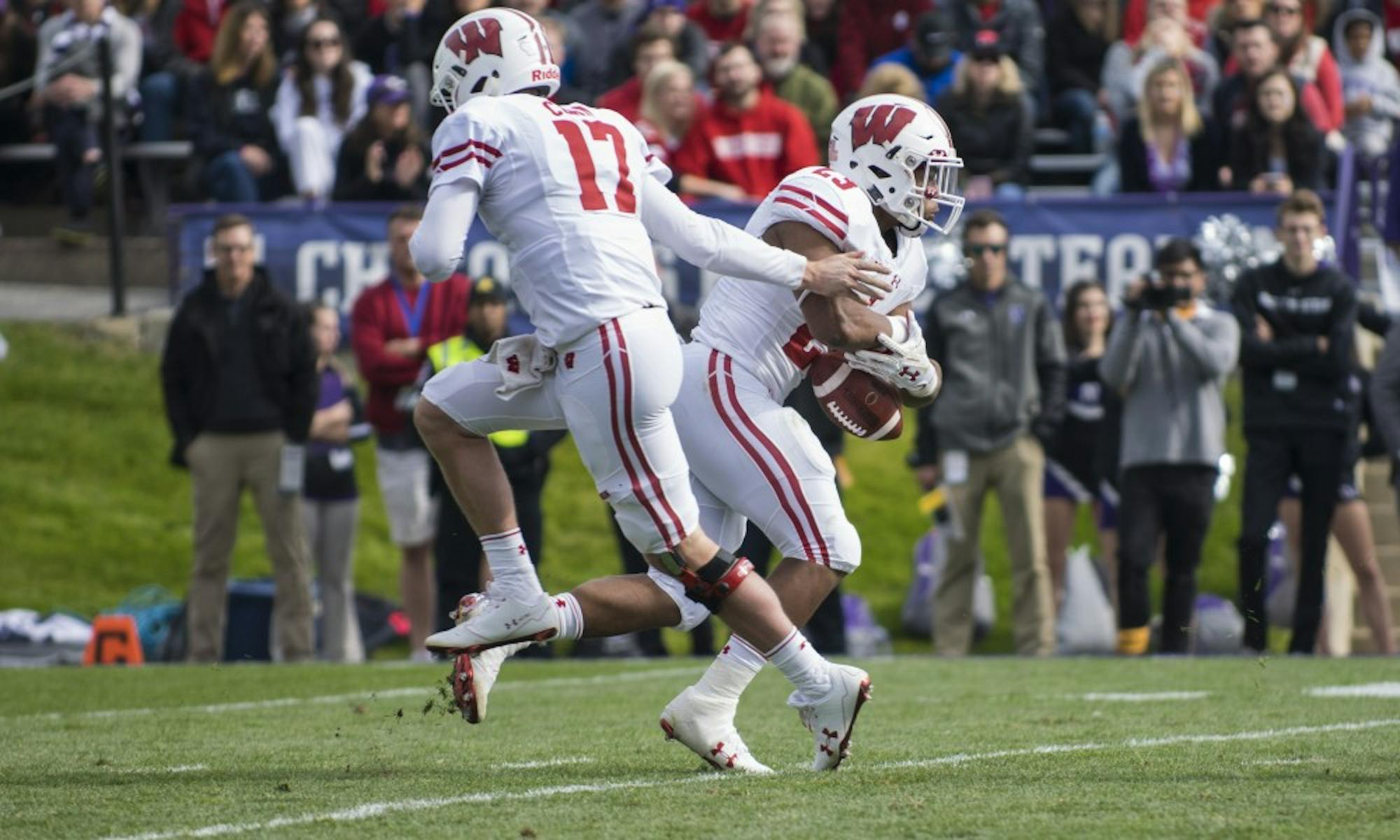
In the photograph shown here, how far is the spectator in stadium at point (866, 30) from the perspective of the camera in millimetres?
15117

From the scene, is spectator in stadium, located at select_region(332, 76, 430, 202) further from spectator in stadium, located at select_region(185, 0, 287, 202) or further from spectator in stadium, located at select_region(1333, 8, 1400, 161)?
spectator in stadium, located at select_region(1333, 8, 1400, 161)

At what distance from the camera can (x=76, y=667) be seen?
1018 cm

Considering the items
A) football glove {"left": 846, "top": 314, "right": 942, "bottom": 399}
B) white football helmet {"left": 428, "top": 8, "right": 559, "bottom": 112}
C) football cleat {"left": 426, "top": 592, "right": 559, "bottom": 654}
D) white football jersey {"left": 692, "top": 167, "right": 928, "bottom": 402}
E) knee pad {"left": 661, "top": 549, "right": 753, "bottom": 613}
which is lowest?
football cleat {"left": 426, "top": 592, "right": 559, "bottom": 654}

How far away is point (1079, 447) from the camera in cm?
1172

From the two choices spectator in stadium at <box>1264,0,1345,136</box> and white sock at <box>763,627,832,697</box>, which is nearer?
white sock at <box>763,627,832,697</box>

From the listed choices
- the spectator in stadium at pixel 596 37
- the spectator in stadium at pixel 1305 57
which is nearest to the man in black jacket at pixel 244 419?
the spectator in stadium at pixel 596 37

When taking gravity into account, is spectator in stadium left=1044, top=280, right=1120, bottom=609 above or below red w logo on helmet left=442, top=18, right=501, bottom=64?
below

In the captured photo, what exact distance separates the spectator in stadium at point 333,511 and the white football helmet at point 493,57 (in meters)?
5.28

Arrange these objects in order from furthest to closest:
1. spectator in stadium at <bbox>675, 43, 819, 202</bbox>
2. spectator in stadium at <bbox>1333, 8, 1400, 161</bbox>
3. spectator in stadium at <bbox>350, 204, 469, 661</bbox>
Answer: spectator in stadium at <bbox>1333, 8, 1400, 161</bbox>
spectator in stadium at <bbox>675, 43, 819, 202</bbox>
spectator in stadium at <bbox>350, 204, 469, 661</bbox>

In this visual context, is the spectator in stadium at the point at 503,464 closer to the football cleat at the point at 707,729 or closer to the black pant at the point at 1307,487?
the black pant at the point at 1307,487

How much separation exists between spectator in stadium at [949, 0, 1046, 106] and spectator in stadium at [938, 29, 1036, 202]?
3.42ft

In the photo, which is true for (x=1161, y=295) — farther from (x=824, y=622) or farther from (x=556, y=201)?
(x=556, y=201)

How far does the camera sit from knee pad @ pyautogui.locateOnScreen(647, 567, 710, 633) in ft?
19.4

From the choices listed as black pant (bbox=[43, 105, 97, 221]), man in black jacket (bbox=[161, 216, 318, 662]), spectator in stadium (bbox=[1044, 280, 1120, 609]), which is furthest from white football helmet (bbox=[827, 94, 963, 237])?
black pant (bbox=[43, 105, 97, 221])
